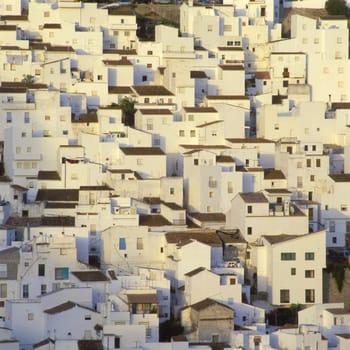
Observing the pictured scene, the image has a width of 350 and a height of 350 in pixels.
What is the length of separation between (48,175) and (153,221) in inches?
171

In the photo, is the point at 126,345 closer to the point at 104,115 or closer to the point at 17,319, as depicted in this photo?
the point at 17,319

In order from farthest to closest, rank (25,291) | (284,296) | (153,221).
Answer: (153,221) < (284,296) < (25,291)

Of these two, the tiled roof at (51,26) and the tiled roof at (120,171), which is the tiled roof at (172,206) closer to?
the tiled roof at (120,171)

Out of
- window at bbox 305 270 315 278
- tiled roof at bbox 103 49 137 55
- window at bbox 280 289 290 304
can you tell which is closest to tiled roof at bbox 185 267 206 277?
window at bbox 280 289 290 304

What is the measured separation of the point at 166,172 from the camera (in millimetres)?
54500

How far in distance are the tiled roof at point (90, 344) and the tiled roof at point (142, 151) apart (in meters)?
9.95

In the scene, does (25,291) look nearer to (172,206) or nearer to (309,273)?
(172,206)

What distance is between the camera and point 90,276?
47.7 m

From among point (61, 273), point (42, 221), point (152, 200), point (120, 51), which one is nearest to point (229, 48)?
point (120, 51)

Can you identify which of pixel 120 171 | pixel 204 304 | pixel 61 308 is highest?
pixel 120 171

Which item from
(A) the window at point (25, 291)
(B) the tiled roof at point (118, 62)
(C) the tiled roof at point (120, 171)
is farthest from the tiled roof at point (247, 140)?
(A) the window at point (25, 291)

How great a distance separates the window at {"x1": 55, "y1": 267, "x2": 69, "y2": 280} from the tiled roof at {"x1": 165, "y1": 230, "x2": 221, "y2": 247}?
10.4 feet

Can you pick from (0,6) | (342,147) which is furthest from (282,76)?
(0,6)

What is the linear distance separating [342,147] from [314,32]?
6.59 metres
